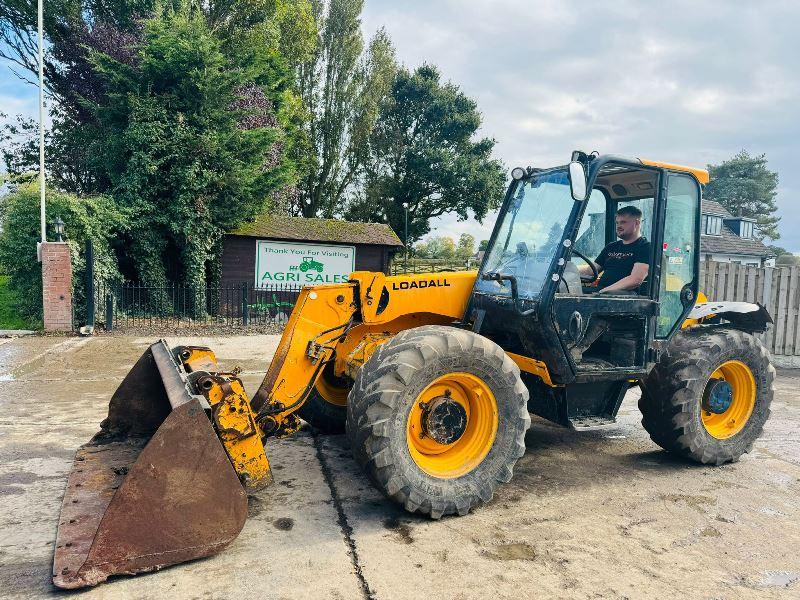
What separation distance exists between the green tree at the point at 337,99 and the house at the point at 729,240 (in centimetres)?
2123

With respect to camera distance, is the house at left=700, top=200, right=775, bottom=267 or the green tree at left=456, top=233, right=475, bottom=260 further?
the green tree at left=456, top=233, right=475, bottom=260

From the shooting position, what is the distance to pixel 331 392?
208 inches

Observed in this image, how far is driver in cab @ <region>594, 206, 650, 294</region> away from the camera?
4.71 meters

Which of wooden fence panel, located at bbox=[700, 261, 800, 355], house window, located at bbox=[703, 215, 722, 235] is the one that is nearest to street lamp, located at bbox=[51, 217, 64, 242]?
wooden fence panel, located at bbox=[700, 261, 800, 355]

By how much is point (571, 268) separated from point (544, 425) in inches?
92.5

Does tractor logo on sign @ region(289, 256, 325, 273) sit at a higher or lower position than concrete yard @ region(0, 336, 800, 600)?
higher

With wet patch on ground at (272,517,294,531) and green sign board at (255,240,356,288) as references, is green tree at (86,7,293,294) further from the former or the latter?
wet patch on ground at (272,517,294,531)

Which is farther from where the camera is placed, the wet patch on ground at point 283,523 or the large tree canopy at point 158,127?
the large tree canopy at point 158,127

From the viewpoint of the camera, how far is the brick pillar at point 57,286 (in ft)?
41.0

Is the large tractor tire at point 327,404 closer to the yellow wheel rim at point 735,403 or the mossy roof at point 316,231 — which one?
the yellow wheel rim at point 735,403

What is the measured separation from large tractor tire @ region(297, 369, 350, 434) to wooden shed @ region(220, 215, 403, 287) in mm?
12302

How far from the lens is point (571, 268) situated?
4461 mm

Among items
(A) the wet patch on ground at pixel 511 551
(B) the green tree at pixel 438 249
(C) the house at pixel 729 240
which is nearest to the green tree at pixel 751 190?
(C) the house at pixel 729 240

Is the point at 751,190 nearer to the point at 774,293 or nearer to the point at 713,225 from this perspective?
the point at 713,225
